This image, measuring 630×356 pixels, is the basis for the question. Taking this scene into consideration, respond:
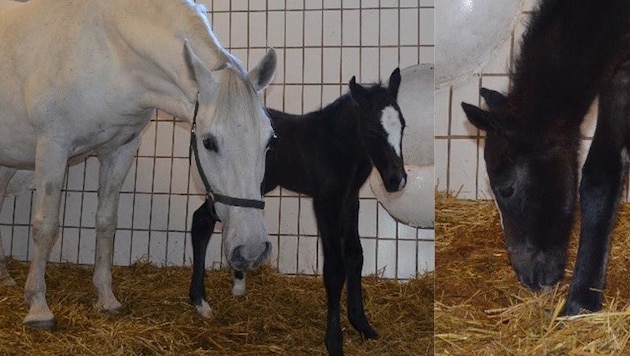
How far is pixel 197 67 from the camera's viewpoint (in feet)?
7.63

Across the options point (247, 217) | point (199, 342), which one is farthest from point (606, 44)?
point (199, 342)

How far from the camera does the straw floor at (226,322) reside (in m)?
2.48

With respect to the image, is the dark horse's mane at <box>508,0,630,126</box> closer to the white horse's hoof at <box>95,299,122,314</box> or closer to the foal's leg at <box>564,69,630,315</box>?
the foal's leg at <box>564,69,630,315</box>

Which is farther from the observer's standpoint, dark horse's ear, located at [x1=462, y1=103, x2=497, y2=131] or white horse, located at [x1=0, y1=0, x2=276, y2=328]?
white horse, located at [x1=0, y1=0, x2=276, y2=328]

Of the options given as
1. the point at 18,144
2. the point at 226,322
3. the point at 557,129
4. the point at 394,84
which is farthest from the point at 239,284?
the point at 557,129

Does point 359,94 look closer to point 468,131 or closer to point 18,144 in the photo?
point 468,131

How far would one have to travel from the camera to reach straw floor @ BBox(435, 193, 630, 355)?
2.03 m

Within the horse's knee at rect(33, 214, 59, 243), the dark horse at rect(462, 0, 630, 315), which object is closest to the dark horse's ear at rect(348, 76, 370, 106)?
the dark horse at rect(462, 0, 630, 315)

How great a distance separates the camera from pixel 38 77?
2.72 meters

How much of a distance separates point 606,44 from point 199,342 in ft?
5.50

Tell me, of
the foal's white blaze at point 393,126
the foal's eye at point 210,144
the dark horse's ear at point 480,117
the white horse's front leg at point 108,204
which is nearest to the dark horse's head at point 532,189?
the dark horse's ear at point 480,117

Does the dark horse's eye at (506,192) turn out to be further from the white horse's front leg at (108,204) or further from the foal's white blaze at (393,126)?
the white horse's front leg at (108,204)

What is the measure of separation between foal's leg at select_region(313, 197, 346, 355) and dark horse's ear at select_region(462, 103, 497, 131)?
1.80 ft

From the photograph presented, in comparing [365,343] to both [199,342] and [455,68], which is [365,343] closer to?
[199,342]
